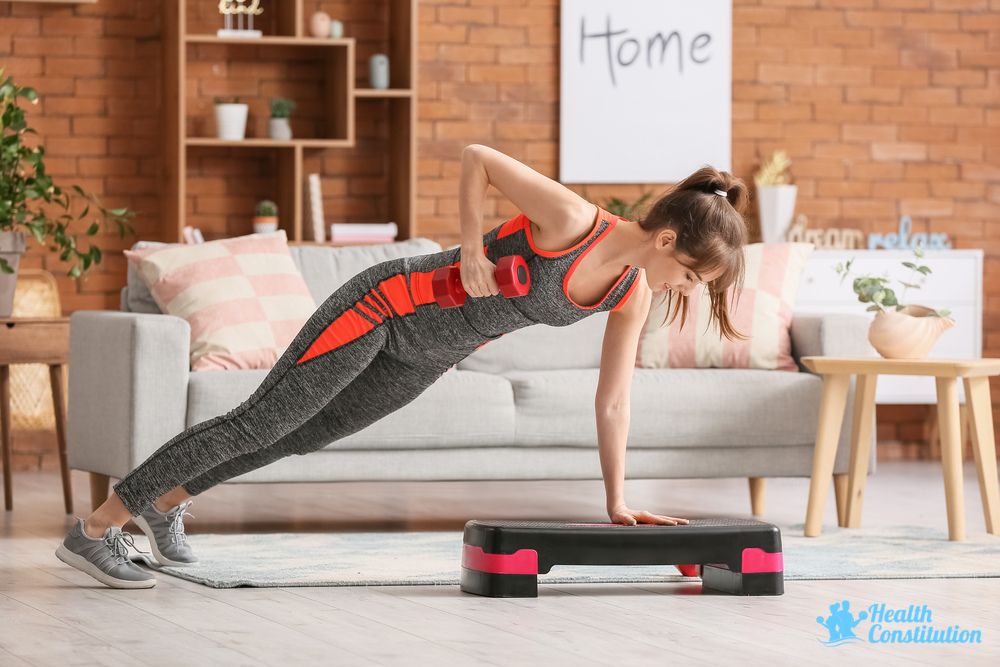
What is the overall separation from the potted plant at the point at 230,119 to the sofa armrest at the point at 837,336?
2.38 meters

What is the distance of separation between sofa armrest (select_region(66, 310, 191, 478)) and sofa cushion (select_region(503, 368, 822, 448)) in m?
0.92

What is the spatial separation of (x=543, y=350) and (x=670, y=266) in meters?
2.06

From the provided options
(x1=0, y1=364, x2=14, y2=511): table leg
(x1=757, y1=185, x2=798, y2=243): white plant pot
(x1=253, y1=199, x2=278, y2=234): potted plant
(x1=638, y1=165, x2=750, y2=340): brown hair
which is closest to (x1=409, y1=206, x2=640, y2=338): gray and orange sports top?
(x1=638, y1=165, x2=750, y2=340): brown hair

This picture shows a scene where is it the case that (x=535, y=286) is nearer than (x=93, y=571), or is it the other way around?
(x=535, y=286)

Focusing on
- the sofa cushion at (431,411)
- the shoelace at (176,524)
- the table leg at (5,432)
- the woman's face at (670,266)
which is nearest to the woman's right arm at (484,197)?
the woman's face at (670,266)

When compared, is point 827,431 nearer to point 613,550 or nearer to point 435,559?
point 435,559

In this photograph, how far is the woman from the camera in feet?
9.01

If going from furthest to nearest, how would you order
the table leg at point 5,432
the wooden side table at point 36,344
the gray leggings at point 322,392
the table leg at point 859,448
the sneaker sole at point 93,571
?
the table leg at point 5,432 < the wooden side table at point 36,344 < the table leg at point 859,448 < the sneaker sole at point 93,571 < the gray leggings at point 322,392

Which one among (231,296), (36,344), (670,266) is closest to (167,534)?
(231,296)

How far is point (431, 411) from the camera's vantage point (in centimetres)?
404

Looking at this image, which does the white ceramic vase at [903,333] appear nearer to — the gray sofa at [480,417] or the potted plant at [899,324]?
the potted plant at [899,324]

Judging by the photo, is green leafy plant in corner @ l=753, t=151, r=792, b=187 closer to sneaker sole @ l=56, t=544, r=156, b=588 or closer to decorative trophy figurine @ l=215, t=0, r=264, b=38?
decorative trophy figurine @ l=215, t=0, r=264, b=38

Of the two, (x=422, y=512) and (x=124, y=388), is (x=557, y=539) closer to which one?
(x=124, y=388)

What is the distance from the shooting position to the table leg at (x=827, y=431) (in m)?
4.13
